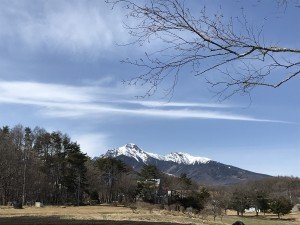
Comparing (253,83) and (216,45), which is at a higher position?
(216,45)

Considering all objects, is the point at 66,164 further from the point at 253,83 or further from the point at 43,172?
the point at 253,83

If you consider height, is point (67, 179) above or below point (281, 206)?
above

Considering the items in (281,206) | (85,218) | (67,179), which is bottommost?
(281,206)

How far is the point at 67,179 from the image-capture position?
8988 centimetres

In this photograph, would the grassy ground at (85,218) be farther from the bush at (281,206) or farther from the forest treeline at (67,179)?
the bush at (281,206)

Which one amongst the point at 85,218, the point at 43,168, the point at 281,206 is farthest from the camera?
the point at 281,206

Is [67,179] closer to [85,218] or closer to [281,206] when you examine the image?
[85,218]

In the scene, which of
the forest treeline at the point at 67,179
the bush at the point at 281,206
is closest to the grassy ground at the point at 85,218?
the forest treeline at the point at 67,179

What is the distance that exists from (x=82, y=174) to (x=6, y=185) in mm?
17876

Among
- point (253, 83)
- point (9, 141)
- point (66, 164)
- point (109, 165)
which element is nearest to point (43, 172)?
point (66, 164)

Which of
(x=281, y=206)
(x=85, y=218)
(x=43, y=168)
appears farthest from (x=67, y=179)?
(x=281, y=206)

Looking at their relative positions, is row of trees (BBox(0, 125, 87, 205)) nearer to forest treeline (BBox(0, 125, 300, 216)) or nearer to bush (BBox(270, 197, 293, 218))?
forest treeline (BBox(0, 125, 300, 216))

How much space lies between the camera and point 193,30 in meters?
5.57

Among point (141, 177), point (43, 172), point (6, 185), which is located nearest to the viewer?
point (6, 185)
